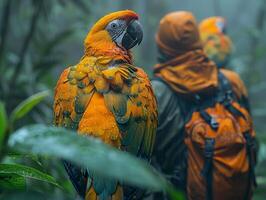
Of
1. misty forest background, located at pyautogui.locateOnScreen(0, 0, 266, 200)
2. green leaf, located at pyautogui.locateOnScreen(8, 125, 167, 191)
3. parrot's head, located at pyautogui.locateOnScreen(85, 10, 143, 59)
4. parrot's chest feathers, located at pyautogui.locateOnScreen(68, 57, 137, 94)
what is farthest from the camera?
misty forest background, located at pyautogui.locateOnScreen(0, 0, 266, 200)

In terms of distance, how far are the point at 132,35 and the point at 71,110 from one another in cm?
53

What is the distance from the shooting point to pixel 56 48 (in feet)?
32.2

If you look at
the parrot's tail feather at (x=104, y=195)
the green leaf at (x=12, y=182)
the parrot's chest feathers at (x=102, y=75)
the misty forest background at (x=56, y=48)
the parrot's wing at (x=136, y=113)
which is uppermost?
the misty forest background at (x=56, y=48)

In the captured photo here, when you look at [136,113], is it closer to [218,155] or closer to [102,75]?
[102,75]

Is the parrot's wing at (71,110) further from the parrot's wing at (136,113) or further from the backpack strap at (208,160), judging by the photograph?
the backpack strap at (208,160)

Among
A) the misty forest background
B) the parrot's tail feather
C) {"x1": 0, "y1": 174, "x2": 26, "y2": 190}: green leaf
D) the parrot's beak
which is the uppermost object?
the misty forest background

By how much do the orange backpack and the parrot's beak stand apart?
725mm

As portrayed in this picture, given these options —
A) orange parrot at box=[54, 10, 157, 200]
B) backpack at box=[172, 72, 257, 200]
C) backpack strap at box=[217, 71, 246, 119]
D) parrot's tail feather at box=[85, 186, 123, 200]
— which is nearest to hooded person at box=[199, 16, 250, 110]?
backpack strap at box=[217, 71, 246, 119]

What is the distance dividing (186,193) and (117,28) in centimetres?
117

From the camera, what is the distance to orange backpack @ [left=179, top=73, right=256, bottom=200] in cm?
259

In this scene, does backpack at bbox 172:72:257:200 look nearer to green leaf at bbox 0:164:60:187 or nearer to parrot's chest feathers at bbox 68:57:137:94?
parrot's chest feathers at bbox 68:57:137:94

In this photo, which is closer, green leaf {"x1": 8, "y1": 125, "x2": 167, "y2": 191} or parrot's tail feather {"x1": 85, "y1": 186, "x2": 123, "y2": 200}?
green leaf {"x1": 8, "y1": 125, "x2": 167, "y2": 191}

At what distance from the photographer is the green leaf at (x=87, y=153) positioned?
2.15ft


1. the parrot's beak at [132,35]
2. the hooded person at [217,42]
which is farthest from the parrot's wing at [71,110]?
the hooded person at [217,42]
